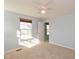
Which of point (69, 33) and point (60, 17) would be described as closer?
point (69, 33)

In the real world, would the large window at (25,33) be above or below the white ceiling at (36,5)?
below

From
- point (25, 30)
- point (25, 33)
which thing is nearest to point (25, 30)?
point (25, 30)

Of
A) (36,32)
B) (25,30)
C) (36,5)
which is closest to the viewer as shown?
(36,5)

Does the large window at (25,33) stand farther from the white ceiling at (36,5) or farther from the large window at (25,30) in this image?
the white ceiling at (36,5)

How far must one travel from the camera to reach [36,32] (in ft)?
25.9

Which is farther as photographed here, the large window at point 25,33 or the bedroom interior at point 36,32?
the large window at point 25,33

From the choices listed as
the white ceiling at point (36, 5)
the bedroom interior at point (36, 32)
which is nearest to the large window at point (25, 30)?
the bedroom interior at point (36, 32)

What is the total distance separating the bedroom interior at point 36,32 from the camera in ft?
13.4

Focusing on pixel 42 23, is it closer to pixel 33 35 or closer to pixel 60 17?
pixel 33 35

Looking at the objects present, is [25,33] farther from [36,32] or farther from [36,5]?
[36,5]

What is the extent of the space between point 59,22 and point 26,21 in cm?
251

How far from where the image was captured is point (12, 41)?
486cm

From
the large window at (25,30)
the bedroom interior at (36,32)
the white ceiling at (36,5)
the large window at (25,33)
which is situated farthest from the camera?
the large window at (25,30)
